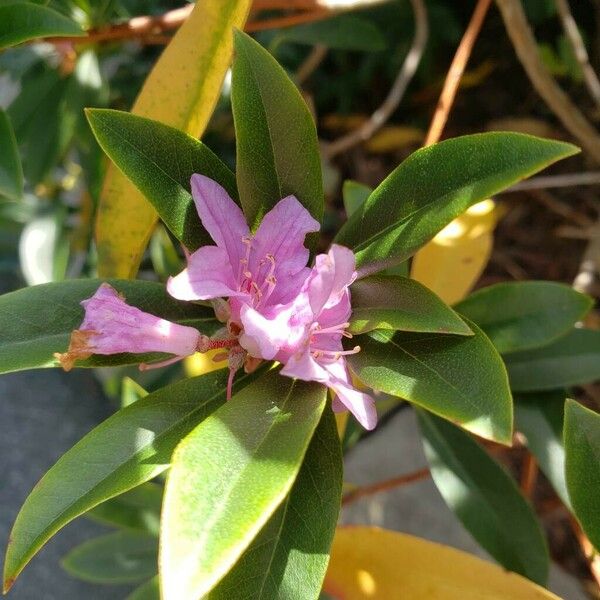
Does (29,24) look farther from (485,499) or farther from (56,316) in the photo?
(485,499)

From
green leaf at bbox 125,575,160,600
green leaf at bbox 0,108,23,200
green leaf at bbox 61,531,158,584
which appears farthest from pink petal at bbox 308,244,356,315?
green leaf at bbox 61,531,158,584

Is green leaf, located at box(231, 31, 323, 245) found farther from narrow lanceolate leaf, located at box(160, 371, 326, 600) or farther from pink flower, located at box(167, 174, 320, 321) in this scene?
narrow lanceolate leaf, located at box(160, 371, 326, 600)

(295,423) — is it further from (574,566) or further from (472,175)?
(574,566)

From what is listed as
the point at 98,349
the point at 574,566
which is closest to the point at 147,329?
the point at 98,349

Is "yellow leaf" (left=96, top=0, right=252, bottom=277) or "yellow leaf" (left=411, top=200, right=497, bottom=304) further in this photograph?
"yellow leaf" (left=411, top=200, right=497, bottom=304)

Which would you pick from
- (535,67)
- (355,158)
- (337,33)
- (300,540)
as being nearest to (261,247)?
(300,540)
